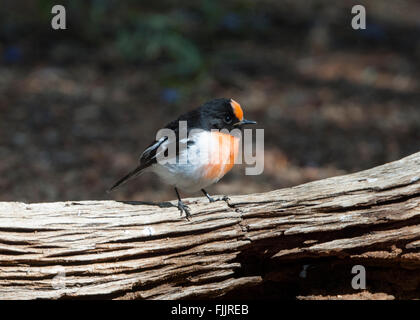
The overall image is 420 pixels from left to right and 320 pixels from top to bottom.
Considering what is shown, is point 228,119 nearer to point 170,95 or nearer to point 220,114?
point 220,114

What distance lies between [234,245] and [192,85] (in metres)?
4.96

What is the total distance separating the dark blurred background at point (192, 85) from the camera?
6.83m

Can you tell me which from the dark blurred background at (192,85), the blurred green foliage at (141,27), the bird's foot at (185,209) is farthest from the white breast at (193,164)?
the blurred green foliage at (141,27)

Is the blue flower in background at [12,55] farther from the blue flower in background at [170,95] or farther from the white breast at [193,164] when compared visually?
the white breast at [193,164]

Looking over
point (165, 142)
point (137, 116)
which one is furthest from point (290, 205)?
point (137, 116)

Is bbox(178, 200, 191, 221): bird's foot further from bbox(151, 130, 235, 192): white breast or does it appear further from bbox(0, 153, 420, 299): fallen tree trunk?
bbox(151, 130, 235, 192): white breast

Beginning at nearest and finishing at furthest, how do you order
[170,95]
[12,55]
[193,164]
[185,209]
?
[185,209] < [193,164] < [170,95] < [12,55]

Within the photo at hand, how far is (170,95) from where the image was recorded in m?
8.34

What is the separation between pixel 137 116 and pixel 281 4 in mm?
4509

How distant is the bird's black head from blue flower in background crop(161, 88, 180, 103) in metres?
3.89

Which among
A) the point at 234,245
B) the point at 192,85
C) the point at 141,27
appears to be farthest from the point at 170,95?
the point at 234,245

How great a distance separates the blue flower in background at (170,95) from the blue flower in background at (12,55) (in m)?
2.41

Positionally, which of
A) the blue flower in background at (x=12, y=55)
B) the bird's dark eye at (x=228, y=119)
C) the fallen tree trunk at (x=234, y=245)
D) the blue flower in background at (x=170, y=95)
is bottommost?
the fallen tree trunk at (x=234, y=245)

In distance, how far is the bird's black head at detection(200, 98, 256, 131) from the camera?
4.40 m
